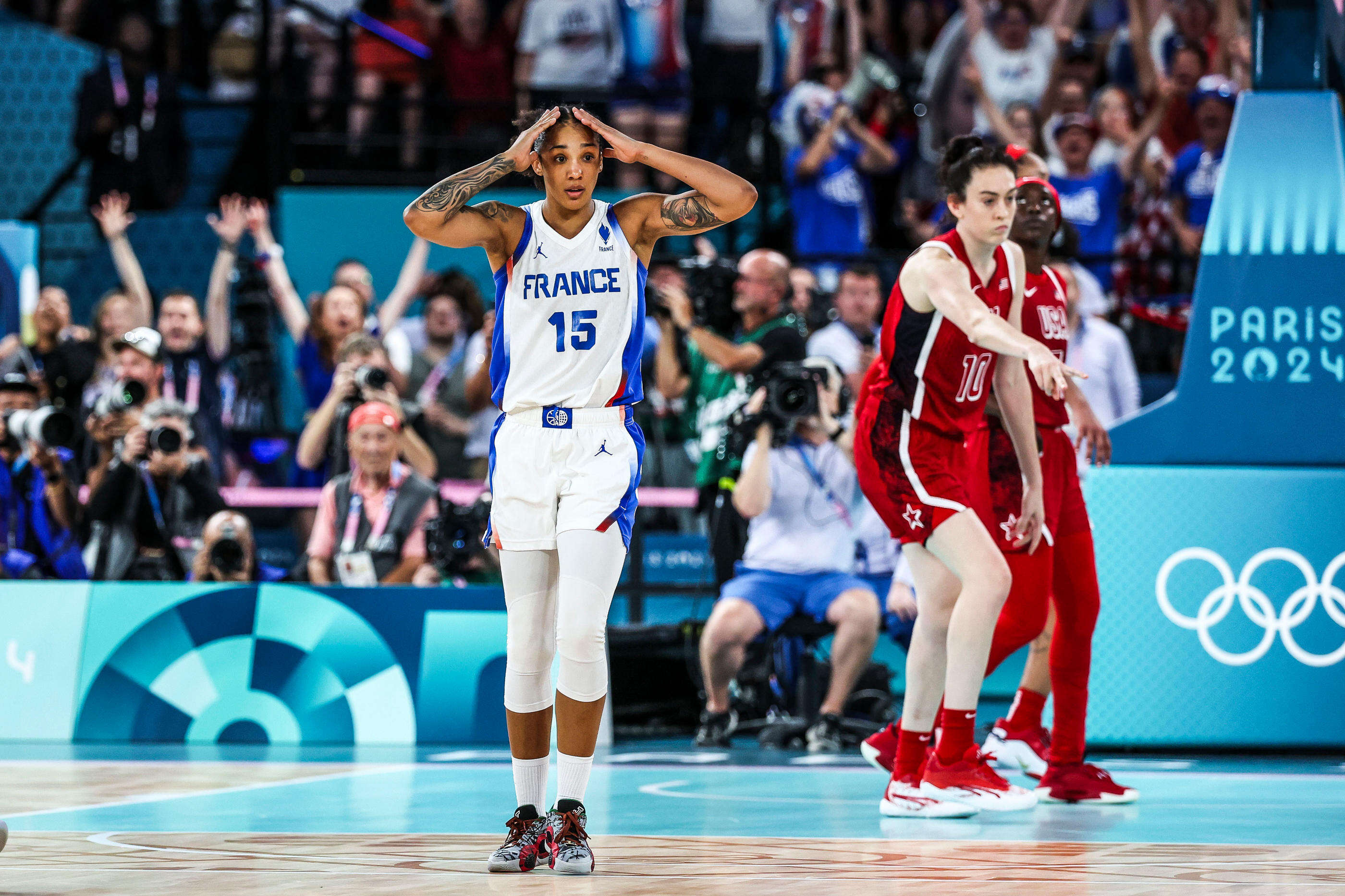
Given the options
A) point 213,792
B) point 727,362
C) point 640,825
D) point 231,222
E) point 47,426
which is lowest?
point 213,792

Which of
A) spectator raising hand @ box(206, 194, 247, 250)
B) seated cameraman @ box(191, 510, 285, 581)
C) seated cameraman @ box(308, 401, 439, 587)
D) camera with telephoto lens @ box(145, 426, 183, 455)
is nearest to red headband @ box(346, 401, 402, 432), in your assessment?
seated cameraman @ box(308, 401, 439, 587)

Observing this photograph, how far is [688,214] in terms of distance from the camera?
4.93 meters

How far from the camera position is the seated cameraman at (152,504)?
9133 mm

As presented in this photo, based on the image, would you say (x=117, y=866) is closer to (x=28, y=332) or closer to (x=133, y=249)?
(x=28, y=332)

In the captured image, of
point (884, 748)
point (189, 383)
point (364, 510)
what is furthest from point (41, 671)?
point (884, 748)

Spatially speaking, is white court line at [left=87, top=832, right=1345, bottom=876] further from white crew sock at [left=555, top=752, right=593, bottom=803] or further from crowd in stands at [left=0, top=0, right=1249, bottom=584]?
crowd in stands at [left=0, top=0, right=1249, bottom=584]

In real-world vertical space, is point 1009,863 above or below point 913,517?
below

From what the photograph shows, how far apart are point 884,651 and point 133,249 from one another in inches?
279

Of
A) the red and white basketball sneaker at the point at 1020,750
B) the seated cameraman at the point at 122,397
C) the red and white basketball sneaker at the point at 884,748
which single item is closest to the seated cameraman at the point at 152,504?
the seated cameraman at the point at 122,397

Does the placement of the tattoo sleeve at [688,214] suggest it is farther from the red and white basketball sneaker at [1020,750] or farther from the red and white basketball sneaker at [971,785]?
the red and white basketball sneaker at [1020,750]

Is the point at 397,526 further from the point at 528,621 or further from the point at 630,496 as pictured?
the point at 630,496

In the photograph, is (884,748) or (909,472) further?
(884,748)

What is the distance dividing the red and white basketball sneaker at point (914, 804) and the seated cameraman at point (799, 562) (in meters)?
2.34

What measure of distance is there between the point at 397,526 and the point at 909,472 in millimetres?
3846
